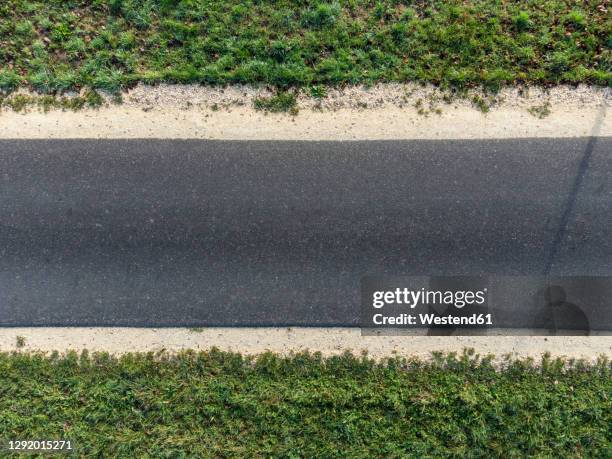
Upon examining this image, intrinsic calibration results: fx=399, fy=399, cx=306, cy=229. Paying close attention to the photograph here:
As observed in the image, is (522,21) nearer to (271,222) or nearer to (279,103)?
(279,103)

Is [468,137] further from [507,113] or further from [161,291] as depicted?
[161,291]

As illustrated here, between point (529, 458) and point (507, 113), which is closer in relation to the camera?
point (529, 458)

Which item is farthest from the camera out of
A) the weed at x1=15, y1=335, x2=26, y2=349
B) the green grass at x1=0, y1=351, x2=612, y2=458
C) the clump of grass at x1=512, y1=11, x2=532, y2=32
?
the clump of grass at x1=512, y1=11, x2=532, y2=32

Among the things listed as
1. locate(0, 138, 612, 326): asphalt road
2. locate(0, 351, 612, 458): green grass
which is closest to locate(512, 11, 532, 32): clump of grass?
locate(0, 138, 612, 326): asphalt road

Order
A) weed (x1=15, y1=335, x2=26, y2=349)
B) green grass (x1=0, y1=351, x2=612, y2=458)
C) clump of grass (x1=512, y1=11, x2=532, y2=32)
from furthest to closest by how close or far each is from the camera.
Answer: clump of grass (x1=512, y1=11, x2=532, y2=32) → weed (x1=15, y1=335, x2=26, y2=349) → green grass (x1=0, y1=351, x2=612, y2=458)

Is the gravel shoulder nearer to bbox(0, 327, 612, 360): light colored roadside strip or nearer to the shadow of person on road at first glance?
the shadow of person on road

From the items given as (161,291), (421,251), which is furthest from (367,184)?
(161,291)

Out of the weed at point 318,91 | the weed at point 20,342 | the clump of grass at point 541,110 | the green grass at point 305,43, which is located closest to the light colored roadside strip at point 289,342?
the weed at point 20,342
